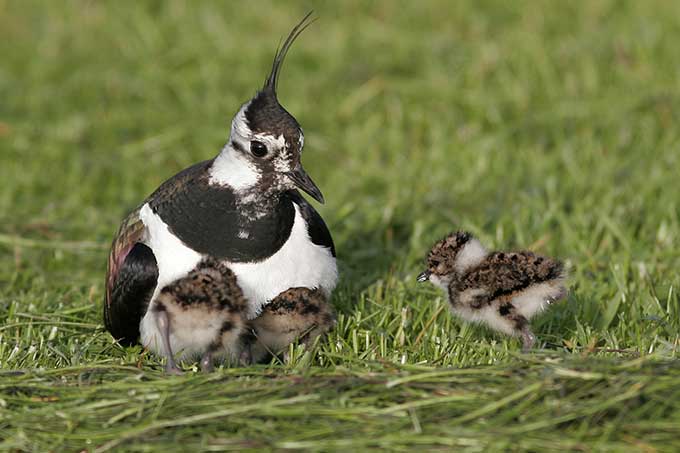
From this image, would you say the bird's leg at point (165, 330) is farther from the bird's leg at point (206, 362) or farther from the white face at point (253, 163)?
the white face at point (253, 163)

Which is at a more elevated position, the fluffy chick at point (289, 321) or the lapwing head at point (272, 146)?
the lapwing head at point (272, 146)

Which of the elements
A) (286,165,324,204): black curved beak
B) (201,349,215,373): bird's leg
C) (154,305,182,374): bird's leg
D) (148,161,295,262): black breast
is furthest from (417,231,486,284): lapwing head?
(154,305,182,374): bird's leg

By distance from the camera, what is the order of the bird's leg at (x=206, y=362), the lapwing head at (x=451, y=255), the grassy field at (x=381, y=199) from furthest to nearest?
the lapwing head at (x=451, y=255), the bird's leg at (x=206, y=362), the grassy field at (x=381, y=199)

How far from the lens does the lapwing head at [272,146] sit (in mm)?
5340

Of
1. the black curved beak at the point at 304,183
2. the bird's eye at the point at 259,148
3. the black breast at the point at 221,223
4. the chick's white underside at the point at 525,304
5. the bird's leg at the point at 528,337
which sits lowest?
the bird's leg at the point at 528,337

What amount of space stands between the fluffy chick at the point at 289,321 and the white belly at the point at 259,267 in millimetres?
63

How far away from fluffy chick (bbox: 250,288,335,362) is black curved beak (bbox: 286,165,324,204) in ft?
1.55

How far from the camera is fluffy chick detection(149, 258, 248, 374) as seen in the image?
488 cm

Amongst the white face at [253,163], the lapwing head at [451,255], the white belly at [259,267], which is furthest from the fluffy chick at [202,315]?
the lapwing head at [451,255]

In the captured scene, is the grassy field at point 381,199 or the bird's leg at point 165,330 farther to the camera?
the bird's leg at point 165,330

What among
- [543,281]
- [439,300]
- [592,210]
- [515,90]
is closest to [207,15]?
[515,90]

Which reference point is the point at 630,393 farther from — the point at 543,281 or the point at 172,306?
the point at 172,306

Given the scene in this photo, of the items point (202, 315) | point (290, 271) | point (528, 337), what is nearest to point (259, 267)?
point (290, 271)

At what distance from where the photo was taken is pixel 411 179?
8.50 m
